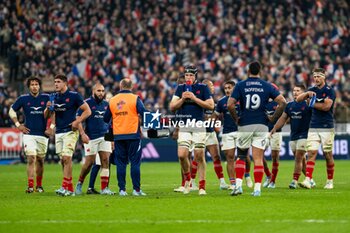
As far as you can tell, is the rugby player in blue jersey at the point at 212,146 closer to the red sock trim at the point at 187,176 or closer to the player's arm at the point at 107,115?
the red sock trim at the point at 187,176

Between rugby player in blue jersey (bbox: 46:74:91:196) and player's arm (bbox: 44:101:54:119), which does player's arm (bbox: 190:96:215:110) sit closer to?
rugby player in blue jersey (bbox: 46:74:91:196)

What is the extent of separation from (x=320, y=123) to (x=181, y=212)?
7.21 m

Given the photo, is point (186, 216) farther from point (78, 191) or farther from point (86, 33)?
point (86, 33)

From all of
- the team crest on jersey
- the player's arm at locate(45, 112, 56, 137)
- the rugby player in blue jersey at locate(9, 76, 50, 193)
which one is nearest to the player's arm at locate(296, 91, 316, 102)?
the team crest on jersey

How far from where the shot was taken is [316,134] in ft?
69.2

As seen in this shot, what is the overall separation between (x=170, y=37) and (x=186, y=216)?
105ft

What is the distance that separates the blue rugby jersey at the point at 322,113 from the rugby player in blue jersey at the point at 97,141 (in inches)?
195

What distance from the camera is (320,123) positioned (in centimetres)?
2105

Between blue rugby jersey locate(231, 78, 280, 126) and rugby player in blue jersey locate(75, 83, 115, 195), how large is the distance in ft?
12.8

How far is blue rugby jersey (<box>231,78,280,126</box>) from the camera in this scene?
1769 centimetres

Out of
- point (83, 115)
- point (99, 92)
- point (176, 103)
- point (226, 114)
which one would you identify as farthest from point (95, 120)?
point (226, 114)

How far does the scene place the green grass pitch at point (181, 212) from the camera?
13.0m

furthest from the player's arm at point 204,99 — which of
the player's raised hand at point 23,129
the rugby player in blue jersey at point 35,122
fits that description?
the player's raised hand at point 23,129

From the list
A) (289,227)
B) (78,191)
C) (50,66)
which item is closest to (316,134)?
(78,191)
